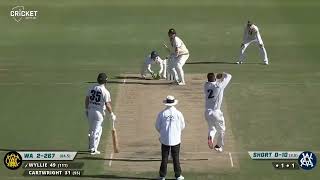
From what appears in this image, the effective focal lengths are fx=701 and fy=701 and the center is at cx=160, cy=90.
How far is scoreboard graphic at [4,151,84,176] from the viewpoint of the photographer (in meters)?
15.7

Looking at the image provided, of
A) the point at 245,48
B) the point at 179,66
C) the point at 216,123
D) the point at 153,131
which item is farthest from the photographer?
the point at 245,48

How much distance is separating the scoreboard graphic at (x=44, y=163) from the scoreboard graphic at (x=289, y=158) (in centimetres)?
424

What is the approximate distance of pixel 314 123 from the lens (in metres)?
18.8

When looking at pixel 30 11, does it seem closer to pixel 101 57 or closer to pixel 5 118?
pixel 101 57

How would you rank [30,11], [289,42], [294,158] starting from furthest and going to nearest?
1. [30,11]
2. [289,42]
3. [294,158]

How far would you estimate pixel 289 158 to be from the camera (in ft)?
53.5

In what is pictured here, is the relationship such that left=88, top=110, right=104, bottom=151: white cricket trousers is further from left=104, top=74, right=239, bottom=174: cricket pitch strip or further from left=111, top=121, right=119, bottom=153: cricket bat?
left=104, top=74, right=239, bottom=174: cricket pitch strip

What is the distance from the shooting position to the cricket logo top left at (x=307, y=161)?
16.0 m

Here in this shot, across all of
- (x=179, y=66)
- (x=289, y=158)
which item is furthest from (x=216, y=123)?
(x=179, y=66)

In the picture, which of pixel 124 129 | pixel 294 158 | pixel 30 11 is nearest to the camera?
pixel 294 158

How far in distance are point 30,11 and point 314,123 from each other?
17.5m

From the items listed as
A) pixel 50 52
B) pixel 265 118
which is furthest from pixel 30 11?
pixel 265 118

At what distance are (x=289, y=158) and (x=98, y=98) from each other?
183 inches

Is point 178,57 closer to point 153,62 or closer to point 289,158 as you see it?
point 153,62
